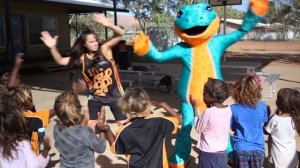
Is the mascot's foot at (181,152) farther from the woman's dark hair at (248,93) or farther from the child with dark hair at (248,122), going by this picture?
the woman's dark hair at (248,93)

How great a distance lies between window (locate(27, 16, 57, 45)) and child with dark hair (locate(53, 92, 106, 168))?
14.8 metres

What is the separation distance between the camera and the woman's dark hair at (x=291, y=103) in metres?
2.96

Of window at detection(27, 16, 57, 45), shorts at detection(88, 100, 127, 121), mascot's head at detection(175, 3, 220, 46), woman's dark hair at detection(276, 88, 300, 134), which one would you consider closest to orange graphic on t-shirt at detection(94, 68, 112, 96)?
shorts at detection(88, 100, 127, 121)

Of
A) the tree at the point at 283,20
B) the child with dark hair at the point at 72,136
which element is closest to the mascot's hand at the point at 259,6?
the child with dark hair at the point at 72,136

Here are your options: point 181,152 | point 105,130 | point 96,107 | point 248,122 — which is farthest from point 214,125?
point 96,107

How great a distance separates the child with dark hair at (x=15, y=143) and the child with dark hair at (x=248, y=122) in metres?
1.63

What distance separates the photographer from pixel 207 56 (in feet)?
12.7

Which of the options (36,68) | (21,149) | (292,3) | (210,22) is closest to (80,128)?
(21,149)

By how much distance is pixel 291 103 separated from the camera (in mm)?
2963

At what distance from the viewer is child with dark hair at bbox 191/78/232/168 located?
9.55ft

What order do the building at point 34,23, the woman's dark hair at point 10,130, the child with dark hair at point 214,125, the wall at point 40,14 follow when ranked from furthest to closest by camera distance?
the wall at point 40,14 → the building at point 34,23 → the child with dark hair at point 214,125 → the woman's dark hair at point 10,130

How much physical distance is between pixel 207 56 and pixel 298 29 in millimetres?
48351

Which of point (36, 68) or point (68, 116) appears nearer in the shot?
point (68, 116)

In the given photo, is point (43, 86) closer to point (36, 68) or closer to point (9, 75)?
point (36, 68)
